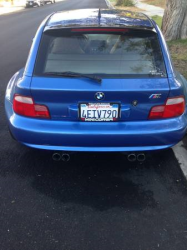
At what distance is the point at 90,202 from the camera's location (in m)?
2.80

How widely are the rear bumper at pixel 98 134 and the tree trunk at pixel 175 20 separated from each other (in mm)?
A: 6675

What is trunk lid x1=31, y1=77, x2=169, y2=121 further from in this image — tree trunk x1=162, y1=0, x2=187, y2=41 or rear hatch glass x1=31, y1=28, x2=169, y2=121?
tree trunk x1=162, y1=0, x2=187, y2=41

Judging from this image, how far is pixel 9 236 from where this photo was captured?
2.38 meters

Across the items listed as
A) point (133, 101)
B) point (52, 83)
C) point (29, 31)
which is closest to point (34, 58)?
point (52, 83)

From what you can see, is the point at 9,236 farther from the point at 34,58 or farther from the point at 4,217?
the point at 34,58

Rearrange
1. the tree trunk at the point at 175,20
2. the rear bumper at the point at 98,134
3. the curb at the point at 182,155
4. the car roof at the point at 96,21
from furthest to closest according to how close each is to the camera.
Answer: the tree trunk at the point at 175,20, the curb at the point at 182,155, the car roof at the point at 96,21, the rear bumper at the point at 98,134

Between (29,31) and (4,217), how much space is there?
1309 centimetres

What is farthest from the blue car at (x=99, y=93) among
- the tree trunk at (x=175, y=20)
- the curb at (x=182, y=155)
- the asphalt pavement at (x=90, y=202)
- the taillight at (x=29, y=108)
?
the tree trunk at (x=175, y=20)

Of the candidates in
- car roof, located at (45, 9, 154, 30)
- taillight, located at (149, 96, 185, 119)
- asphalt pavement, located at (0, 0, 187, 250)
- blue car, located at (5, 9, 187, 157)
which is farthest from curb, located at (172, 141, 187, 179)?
car roof, located at (45, 9, 154, 30)

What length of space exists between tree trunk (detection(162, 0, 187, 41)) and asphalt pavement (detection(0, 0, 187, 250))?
6303mm

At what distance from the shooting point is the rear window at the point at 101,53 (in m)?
2.85

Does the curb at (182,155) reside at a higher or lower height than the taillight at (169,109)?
lower

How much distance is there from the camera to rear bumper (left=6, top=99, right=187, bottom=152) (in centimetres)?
278

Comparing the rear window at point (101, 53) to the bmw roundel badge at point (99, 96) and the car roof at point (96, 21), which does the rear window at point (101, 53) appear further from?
the bmw roundel badge at point (99, 96)
